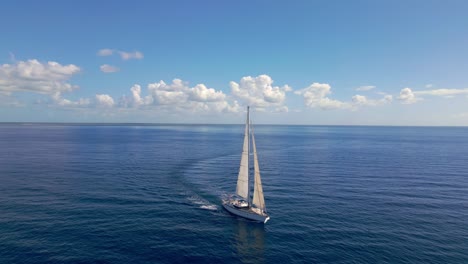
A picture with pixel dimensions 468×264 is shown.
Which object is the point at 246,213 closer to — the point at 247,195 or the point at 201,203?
the point at 247,195

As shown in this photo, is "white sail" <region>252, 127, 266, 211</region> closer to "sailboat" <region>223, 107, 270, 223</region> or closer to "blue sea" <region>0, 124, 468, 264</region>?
"sailboat" <region>223, 107, 270, 223</region>

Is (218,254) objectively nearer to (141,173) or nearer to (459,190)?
(141,173)

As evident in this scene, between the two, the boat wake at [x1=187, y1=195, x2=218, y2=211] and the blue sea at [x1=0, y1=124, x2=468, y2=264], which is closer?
the blue sea at [x1=0, y1=124, x2=468, y2=264]

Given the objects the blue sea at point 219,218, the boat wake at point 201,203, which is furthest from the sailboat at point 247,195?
the boat wake at point 201,203

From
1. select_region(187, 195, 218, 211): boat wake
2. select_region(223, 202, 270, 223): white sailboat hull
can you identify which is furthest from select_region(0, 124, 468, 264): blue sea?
select_region(223, 202, 270, 223): white sailboat hull

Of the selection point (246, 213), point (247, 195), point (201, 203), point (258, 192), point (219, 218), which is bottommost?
point (219, 218)

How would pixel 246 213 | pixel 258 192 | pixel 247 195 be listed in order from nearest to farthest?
1. pixel 246 213
2. pixel 258 192
3. pixel 247 195

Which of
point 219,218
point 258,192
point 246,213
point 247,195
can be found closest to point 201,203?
point 219,218

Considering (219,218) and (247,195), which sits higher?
(247,195)

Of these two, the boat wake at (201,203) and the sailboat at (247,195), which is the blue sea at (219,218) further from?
the sailboat at (247,195)
